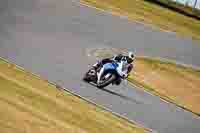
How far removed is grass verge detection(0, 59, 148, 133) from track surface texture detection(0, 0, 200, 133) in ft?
2.37

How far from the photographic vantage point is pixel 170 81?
2336 centimetres

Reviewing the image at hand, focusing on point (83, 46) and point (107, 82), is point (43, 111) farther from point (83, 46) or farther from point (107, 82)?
point (83, 46)

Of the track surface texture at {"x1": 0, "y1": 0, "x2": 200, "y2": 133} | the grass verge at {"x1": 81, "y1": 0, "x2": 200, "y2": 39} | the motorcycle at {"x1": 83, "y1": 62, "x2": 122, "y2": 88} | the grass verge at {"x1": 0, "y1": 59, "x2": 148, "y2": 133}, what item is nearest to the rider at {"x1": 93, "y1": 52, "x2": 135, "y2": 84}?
the motorcycle at {"x1": 83, "y1": 62, "x2": 122, "y2": 88}

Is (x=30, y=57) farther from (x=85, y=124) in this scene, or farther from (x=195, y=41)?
(x=195, y=41)

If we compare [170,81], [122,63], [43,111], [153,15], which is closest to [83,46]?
[122,63]

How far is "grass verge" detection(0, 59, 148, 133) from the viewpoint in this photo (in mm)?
17094

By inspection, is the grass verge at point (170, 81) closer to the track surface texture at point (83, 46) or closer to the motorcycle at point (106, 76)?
the track surface texture at point (83, 46)

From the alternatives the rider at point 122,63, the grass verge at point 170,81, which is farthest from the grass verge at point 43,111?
the grass verge at point 170,81

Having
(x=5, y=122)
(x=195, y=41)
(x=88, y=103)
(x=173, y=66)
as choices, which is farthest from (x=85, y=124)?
(x=195, y=41)

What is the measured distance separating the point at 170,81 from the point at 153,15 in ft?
21.5

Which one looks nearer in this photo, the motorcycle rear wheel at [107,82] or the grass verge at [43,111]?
the grass verge at [43,111]

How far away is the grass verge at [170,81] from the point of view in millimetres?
22109

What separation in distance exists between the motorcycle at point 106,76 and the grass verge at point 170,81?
98 centimetres

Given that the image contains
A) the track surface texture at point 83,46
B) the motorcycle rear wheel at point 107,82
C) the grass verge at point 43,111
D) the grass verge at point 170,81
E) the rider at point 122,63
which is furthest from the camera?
the grass verge at point 170,81
